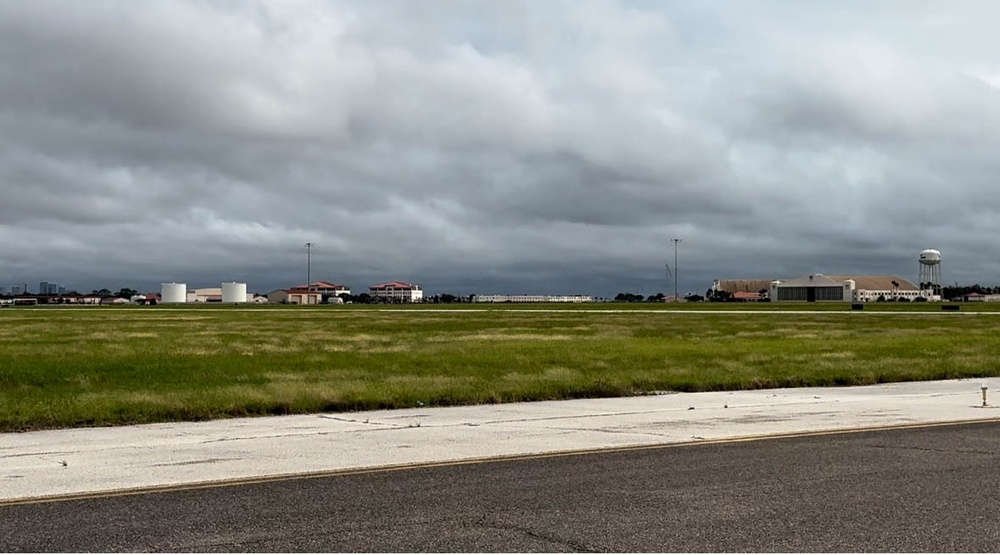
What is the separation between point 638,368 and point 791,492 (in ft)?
59.8

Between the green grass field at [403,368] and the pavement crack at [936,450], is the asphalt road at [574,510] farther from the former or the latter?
the green grass field at [403,368]

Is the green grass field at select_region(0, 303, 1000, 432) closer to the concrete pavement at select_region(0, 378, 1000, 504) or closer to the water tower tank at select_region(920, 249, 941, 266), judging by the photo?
the concrete pavement at select_region(0, 378, 1000, 504)

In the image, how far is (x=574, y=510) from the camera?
9.07 m

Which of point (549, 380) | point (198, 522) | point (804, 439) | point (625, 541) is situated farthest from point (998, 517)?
point (549, 380)

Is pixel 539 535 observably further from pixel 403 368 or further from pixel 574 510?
pixel 403 368

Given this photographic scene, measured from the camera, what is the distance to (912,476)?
35.2 feet

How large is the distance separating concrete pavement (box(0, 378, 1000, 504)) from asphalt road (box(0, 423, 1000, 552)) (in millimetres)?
1123

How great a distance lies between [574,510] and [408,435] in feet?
20.7

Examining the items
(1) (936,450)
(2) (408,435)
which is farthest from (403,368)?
(1) (936,450)

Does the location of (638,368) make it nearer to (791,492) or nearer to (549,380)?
(549,380)

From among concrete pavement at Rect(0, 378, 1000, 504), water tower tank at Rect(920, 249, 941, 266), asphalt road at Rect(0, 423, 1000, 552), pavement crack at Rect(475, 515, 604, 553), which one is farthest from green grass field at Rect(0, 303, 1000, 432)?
water tower tank at Rect(920, 249, 941, 266)

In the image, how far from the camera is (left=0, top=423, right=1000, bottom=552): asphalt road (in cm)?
788

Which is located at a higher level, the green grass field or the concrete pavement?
the green grass field

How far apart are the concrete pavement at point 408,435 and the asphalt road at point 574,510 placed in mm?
1123
